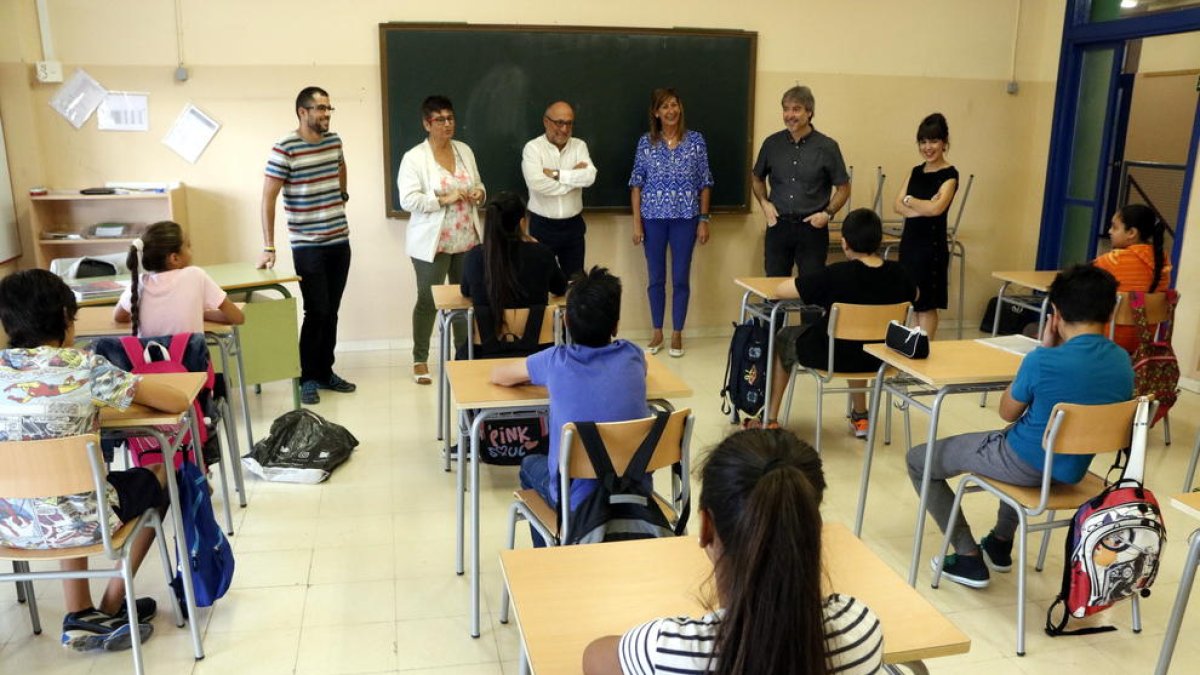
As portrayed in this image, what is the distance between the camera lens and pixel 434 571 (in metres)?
3.17

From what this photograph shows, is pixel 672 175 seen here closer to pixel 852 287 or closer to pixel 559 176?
pixel 559 176

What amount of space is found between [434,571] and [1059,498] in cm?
203

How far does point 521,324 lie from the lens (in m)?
3.68

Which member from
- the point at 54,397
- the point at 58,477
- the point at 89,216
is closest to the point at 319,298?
the point at 89,216

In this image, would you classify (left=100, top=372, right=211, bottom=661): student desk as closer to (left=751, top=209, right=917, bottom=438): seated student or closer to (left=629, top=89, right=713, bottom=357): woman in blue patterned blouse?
(left=751, top=209, right=917, bottom=438): seated student

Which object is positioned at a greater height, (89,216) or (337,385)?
(89,216)

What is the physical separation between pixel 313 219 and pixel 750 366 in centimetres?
241

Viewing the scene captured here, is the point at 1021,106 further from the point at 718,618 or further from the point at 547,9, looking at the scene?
the point at 718,618

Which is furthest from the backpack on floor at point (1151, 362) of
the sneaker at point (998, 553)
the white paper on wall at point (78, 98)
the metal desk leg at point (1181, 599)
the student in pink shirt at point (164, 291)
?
the white paper on wall at point (78, 98)

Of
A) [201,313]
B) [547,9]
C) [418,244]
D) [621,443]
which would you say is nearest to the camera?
[621,443]

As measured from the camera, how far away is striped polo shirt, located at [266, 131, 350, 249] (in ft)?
15.5

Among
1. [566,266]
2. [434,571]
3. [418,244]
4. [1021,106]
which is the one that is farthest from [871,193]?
[434,571]

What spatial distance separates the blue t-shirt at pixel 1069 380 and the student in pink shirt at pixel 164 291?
2.90m

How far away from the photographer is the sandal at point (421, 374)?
529 cm
